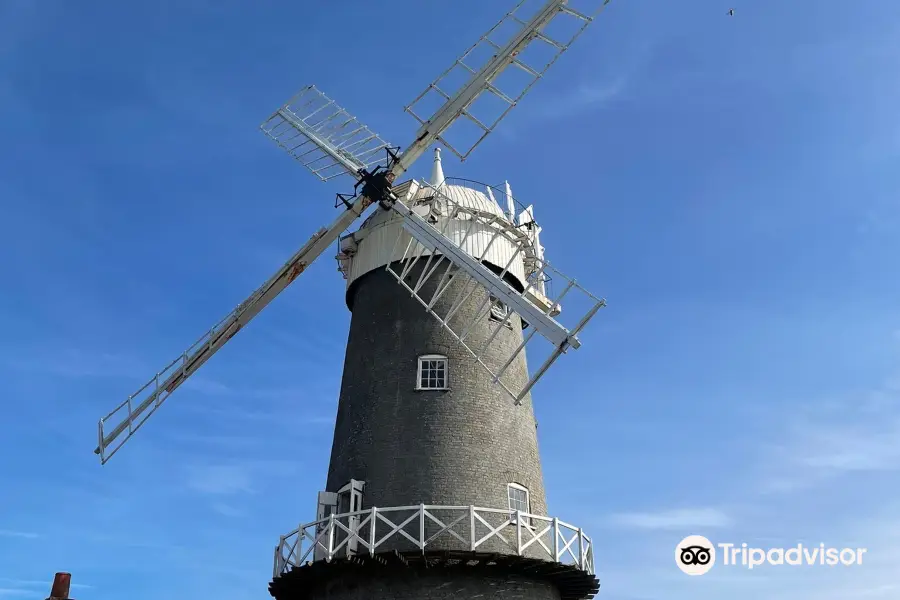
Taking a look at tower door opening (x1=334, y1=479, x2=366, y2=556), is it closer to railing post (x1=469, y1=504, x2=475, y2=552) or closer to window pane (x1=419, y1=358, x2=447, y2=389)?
railing post (x1=469, y1=504, x2=475, y2=552)

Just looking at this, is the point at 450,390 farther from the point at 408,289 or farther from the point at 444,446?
the point at 408,289

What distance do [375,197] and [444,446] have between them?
25.1ft

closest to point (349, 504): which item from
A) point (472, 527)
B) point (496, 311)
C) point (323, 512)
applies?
point (323, 512)

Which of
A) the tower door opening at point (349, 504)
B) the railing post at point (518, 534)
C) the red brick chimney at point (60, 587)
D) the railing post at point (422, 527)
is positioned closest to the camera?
the red brick chimney at point (60, 587)

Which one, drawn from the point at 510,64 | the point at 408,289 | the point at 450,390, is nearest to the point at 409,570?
the point at 450,390

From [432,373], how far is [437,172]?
665 centimetres

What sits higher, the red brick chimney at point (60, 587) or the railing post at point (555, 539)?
the railing post at point (555, 539)

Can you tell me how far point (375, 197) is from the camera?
2353 centimetres

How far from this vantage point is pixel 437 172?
24.6 meters

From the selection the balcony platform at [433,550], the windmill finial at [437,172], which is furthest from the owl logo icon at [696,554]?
the windmill finial at [437,172]

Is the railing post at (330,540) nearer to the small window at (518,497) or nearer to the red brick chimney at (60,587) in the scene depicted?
the small window at (518,497)

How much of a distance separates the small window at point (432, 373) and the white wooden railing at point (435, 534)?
327cm

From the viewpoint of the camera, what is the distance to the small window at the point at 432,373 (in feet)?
68.5

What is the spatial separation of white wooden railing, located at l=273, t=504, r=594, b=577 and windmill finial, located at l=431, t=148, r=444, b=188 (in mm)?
9868
